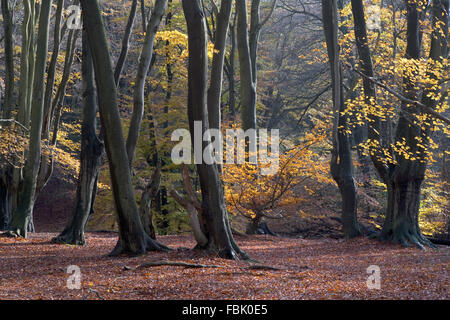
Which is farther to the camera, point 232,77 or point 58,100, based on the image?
point 232,77

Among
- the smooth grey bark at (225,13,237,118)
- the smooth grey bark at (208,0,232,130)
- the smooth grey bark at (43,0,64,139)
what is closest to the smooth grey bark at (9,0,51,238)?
the smooth grey bark at (43,0,64,139)

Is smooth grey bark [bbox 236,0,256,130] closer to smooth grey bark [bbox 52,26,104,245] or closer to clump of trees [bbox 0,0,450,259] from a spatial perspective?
clump of trees [bbox 0,0,450,259]

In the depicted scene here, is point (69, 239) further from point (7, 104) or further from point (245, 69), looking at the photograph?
point (245, 69)

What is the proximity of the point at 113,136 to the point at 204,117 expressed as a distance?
167cm

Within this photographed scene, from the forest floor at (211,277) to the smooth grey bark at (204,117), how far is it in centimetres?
38

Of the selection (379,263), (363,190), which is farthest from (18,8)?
(379,263)

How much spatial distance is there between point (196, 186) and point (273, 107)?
770 centimetres

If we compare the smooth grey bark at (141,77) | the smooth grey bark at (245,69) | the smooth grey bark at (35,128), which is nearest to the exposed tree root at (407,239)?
the smooth grey bark at (245,69)

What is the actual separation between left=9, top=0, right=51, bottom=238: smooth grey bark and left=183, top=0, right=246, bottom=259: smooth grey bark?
16.8ft

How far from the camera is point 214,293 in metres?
5.76

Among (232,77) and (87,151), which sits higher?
(232,77)

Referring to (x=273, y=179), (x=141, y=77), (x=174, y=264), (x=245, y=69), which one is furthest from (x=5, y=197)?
(x=174, y=264)

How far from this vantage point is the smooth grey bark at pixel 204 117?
8.58 metres

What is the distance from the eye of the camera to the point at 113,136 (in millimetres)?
8930
